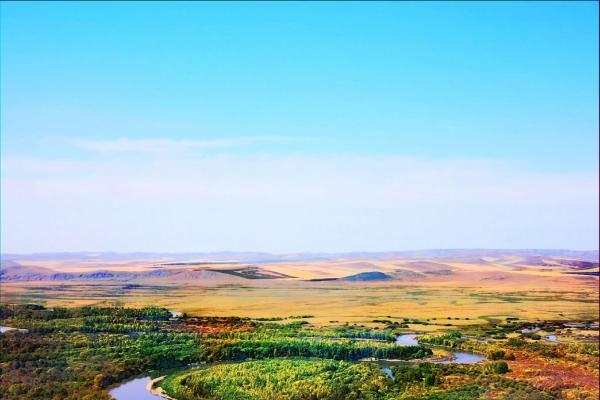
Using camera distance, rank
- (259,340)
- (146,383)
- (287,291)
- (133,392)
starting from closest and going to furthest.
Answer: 1. (133,392)
2. (146,383)
3. (259,340)
4. (287,291)

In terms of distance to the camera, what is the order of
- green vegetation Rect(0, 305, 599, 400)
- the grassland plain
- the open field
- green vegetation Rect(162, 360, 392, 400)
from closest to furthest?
1. green vegetation Rect(162, 360, 392, 400)
2. green vegetation Rect(0, 305, 599, 400)
3. the grassland plain
4. the open field

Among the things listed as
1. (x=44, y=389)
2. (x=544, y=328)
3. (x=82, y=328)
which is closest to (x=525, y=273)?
(x=544, y=328)

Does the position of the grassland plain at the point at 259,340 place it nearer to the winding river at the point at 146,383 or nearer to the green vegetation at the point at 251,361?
the green vegetation at the point at 251,361

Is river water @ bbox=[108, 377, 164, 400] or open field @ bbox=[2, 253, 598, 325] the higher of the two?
open field @ bbox=[2, 253, 598, 325]

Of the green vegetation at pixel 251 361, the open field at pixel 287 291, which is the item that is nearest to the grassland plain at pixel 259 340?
the green vegetation at pixel 251 361

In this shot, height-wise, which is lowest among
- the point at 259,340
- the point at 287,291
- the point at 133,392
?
the point at 133,392

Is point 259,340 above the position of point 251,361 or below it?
above

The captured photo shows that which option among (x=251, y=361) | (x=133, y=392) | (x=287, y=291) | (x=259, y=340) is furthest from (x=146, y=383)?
(x=287, y=291)

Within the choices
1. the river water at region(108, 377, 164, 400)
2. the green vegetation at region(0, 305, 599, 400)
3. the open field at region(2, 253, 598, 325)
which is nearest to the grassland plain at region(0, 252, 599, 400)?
the green vegetation at region(0, 305, 599, 400)

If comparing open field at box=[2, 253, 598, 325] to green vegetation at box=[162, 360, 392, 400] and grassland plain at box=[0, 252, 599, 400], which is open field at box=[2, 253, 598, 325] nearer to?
grassland plain at box=[0, 252, 599, 400]

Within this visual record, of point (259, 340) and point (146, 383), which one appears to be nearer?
point (146, 383)

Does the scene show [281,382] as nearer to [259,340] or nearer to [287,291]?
[259,340]

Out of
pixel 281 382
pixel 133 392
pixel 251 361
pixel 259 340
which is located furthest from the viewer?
pixel 259 340
